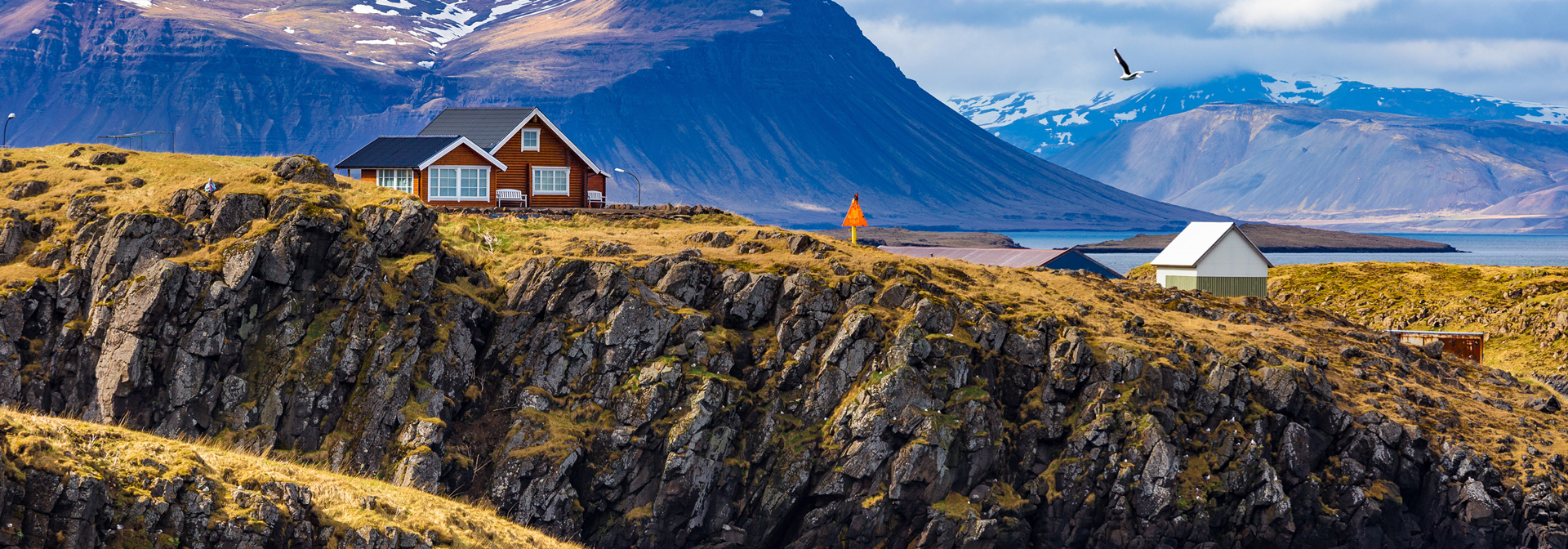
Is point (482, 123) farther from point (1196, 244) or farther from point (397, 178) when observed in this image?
point (1196, 244)

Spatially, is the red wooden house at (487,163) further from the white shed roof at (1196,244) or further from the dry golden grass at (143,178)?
the white shed roof at (1196,244)

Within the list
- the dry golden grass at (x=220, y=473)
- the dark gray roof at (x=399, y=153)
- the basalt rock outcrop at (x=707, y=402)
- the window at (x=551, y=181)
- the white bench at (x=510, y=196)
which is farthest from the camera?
the window at (x=551, y=181)

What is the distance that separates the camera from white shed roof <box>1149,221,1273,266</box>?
262ft

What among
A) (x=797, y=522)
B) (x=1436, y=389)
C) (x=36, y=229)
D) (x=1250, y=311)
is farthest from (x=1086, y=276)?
(x=36, y=229)

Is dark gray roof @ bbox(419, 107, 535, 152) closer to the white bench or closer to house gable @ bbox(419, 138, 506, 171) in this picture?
house gable @ bbox(419, 138, 506, 171)

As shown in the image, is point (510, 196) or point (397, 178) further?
point (510, 196)

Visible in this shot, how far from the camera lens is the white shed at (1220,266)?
261 ft

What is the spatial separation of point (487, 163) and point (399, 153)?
5915 mm

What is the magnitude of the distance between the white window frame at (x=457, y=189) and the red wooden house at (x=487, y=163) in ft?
0.17

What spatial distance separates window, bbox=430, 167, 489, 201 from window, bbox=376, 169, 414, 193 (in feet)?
4.95

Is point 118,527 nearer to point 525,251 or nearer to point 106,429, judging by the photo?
point 106,429

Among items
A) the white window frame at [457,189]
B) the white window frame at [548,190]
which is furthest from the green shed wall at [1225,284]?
the white window frame at [457,189]

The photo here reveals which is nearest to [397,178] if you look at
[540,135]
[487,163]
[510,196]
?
[487,163]

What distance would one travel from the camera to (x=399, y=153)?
81.9 metres
